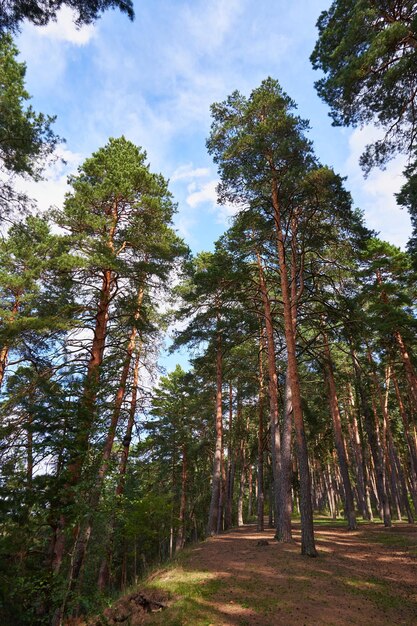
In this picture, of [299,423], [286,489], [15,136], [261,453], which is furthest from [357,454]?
[15,136]

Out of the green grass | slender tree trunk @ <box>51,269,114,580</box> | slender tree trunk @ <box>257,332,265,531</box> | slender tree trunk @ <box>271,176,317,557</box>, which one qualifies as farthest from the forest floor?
slender tree trunk @ <box>257,332,265,531</box>

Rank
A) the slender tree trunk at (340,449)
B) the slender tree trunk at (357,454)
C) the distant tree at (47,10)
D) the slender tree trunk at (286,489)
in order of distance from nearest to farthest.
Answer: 1. the distant tree at (47,10)
2. the slender tree trunk at (286,489)
3. the slender tree trunk at (340,449)
4. the slender tree trunk at (357,454)

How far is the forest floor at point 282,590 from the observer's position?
6793 mm

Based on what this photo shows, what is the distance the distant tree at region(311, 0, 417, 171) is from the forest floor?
37.6 feet

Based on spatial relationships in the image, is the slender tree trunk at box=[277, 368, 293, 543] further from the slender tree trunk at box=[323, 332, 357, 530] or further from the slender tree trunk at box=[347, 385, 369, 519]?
the slender tree trunk at box=[347, 385, 369, 519]

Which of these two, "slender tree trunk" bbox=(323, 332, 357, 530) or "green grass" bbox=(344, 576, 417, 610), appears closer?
"green grass" bbox=(344, 576, 417, 610)

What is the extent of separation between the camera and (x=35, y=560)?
808 cm

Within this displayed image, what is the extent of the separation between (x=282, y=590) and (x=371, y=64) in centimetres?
1294

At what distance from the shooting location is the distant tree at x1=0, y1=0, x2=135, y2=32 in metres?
6.55

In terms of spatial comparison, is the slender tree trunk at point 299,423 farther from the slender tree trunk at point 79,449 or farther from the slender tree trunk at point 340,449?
the slender tree trunk at point 79,449

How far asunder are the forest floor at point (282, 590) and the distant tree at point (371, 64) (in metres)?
11.5

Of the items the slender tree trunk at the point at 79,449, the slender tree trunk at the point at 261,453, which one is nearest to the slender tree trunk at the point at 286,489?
the slender tree trunk at the point at 261,453

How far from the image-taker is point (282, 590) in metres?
7.89

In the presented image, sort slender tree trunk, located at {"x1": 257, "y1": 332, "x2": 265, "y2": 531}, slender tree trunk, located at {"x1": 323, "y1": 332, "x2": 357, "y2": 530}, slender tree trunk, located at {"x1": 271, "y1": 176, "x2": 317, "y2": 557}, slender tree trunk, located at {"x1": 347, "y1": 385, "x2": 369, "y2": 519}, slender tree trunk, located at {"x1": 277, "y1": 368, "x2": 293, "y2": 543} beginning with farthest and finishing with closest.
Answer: slender tree trunk, located at {"x1": 347, "y1": 385, "x2": 369, "y2": 519}, slender tree trunk, located at {"x1": 257, "y1": 332, "x2": 265, "y2": 531}, slender tree trunk, located at {"x1": 323, "y1": 332, "x2": 357, "y2": 530}, slender tree trunk, located at {"x1": 277, "y1": 368, "x2": 293, "y2": 543}, slender tree trunk, located at {"x1": 271, "y1": 176, "x2": 317, "y2": 557}
